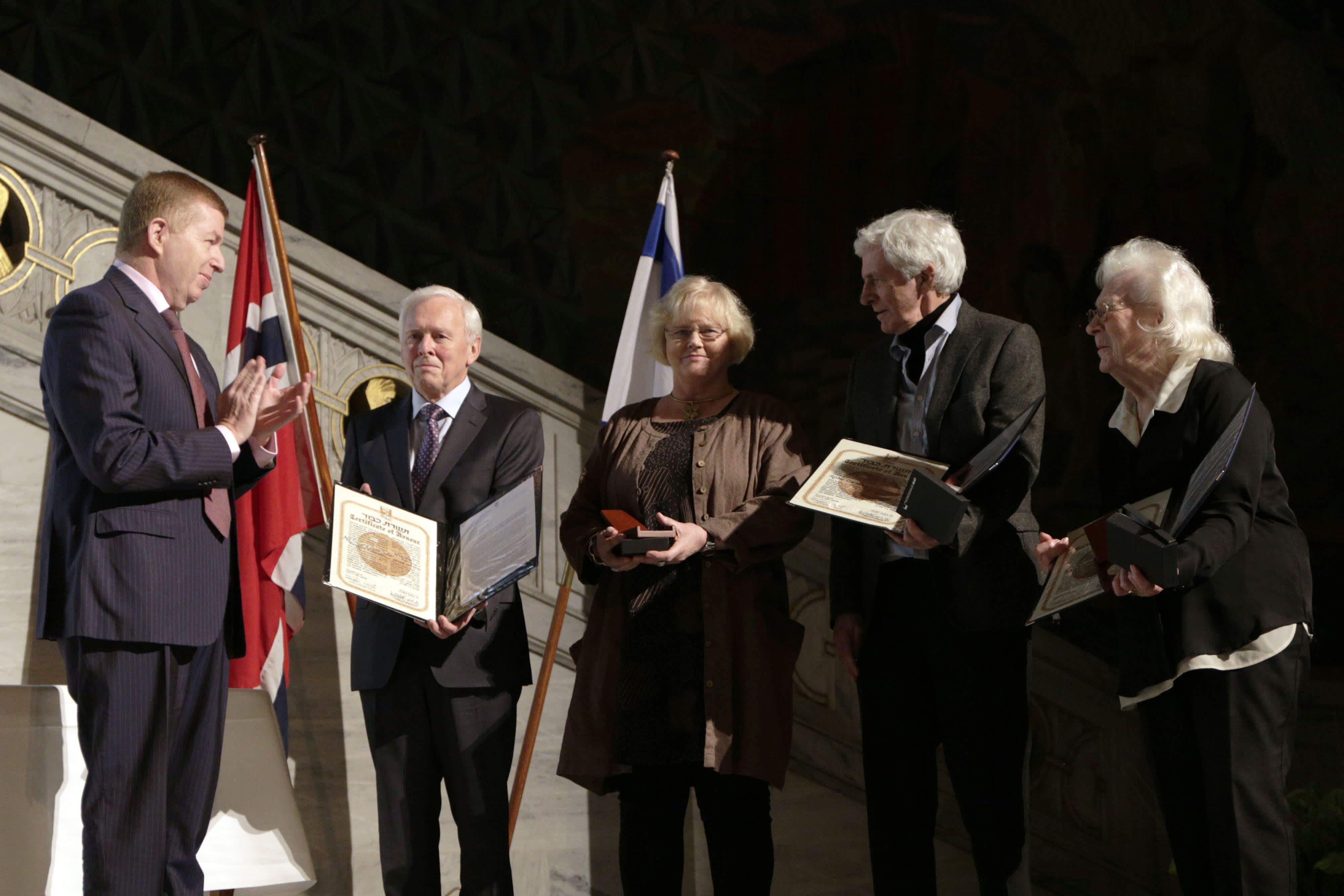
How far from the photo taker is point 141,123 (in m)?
5.58

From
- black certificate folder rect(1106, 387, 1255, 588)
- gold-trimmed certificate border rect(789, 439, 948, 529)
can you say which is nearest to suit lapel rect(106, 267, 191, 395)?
gold-trimmed certificate border rect(789, 439, 948, 529)

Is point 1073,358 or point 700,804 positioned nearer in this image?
point 700,804

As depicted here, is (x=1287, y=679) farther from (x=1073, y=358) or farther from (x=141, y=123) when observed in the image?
(x=141, y=123)

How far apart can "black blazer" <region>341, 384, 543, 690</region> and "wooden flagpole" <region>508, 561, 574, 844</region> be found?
0.87 metres

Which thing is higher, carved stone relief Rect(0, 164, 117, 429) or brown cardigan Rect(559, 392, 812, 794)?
carved stone relief Rect(0, 164, 117, 429)

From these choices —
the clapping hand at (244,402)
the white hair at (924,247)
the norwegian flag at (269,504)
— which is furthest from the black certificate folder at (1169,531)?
the norwegian flag at (269,504)

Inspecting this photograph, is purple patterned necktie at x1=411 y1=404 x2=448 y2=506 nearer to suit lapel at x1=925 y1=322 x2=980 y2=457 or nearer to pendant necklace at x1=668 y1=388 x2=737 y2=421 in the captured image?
pendant necklace at x1=668 y1=388 x2=737 y2=421

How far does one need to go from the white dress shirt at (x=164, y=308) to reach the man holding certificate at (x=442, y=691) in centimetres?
42

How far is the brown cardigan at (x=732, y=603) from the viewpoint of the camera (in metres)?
2.95

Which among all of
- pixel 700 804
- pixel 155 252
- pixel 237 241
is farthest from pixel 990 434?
pixel 237 241

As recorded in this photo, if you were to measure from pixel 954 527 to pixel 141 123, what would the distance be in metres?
4.56

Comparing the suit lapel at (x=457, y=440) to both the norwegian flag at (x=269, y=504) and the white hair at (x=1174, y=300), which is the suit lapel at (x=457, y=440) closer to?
the norwegian flag at (x=269, y=504)

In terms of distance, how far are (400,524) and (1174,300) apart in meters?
1.90

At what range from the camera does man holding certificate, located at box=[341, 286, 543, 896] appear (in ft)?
10.1
